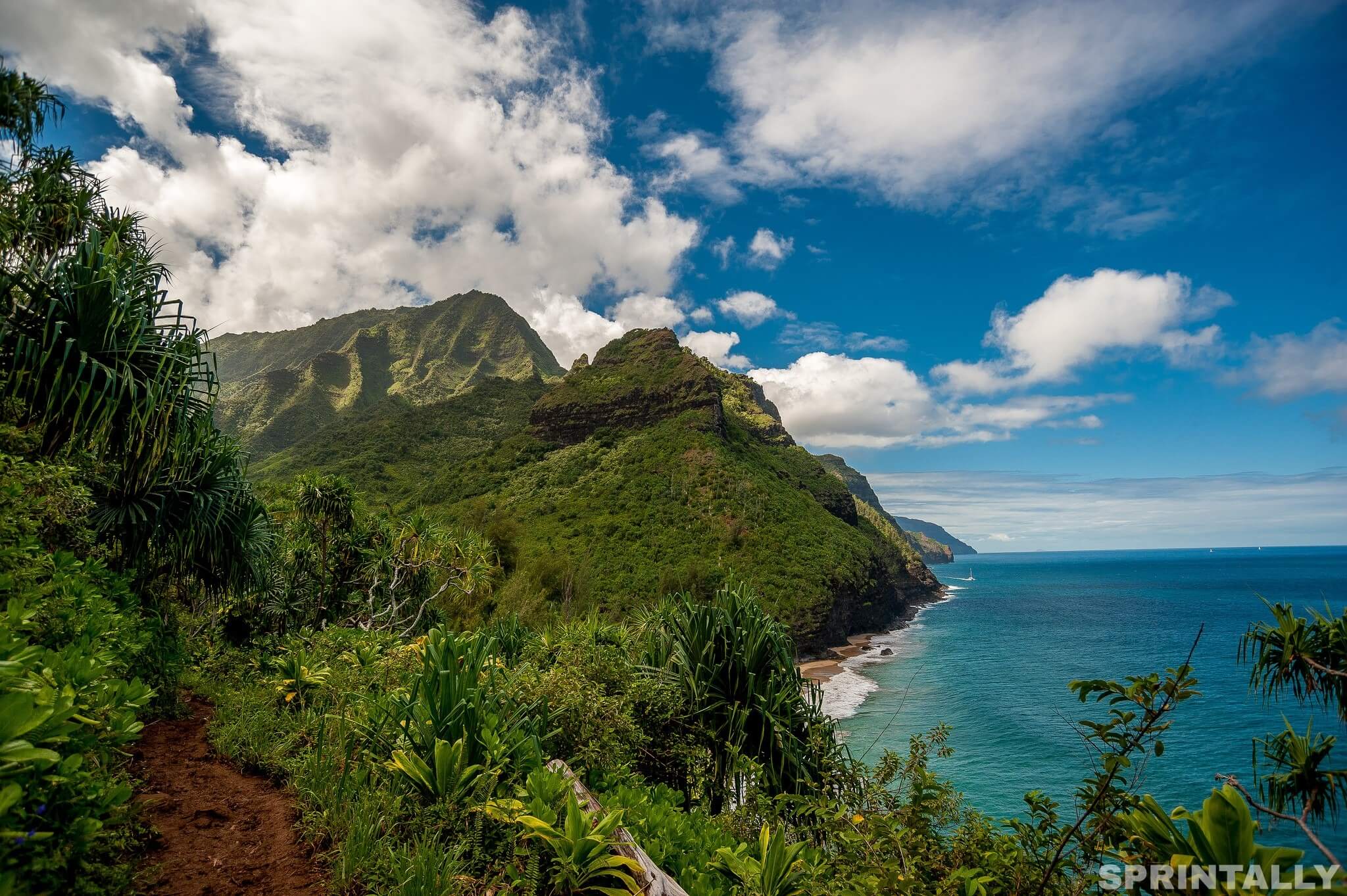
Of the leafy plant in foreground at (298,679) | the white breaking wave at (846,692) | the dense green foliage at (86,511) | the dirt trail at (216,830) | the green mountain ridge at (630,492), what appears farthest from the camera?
the green mountain ridge at (630,492)

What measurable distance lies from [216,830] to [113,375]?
399 centimetres

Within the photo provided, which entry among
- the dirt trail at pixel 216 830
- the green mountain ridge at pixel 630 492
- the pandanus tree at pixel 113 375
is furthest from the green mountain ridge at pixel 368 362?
the dirt trail at pixel 216 830

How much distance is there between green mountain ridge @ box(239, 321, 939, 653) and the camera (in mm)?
37375

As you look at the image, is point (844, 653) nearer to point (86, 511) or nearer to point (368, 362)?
point (86, 511)

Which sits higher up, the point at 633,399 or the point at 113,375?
the point at 633,399

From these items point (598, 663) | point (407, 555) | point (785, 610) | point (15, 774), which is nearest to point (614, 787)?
point (598, 663)

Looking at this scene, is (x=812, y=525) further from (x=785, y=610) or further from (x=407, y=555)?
(x=407, y=555)

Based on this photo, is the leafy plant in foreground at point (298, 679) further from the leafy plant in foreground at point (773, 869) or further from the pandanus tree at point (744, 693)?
the leafy plant in foreground at point (773, 869)

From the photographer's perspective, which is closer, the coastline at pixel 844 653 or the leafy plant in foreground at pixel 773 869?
the leafy plant in foreground at pixel 773 869

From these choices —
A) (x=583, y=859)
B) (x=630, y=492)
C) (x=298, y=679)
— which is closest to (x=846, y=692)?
(x=630, y=492)

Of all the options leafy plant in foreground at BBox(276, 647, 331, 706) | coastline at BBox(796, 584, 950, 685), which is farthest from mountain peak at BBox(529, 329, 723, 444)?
leafy plant in foreground at BBox(276, 647, 331, 706)

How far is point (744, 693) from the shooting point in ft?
19.9

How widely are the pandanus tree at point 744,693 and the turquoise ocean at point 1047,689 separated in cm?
94

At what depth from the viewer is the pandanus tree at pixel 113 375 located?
5.15 m
